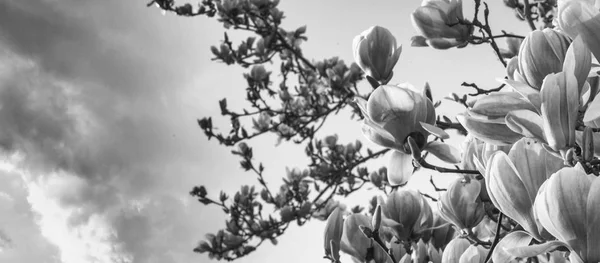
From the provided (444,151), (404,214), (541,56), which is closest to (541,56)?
(541,56)

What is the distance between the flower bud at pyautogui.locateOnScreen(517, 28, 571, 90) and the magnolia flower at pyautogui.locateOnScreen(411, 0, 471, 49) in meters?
0.39

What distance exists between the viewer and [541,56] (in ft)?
1.79

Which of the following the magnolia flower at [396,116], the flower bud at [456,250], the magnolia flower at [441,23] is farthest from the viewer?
the magnolia flower at [441,23]

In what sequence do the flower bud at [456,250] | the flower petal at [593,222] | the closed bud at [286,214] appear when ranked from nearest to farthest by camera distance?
the flower petal at [593,222], the flower bud at [456,250], the closed bud at [286,214]

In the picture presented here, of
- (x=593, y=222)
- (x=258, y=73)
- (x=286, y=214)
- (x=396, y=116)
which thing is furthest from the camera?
(x=258, y=73)

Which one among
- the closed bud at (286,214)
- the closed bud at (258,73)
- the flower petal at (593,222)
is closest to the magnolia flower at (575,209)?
the flower petal at (593,222)

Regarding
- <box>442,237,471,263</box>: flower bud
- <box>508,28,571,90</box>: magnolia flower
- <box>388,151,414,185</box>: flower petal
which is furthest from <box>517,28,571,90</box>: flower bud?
<box>442,237,471,263</box>: flower bud

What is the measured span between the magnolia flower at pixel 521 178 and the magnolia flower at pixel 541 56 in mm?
111

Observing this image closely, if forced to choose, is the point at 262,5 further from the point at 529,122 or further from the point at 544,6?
the point at 529,122

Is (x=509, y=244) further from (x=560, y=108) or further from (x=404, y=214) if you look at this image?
(x=404, y=214)

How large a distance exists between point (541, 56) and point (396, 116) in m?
0.20

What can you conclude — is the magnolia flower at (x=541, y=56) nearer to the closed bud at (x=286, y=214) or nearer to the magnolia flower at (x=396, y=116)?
the magnolia flower at (x=396, y=116)

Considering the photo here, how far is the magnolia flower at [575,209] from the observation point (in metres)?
0.40

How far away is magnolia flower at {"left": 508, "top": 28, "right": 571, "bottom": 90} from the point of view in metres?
0.54
